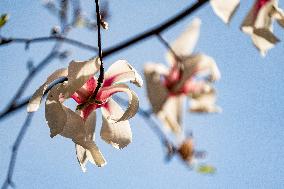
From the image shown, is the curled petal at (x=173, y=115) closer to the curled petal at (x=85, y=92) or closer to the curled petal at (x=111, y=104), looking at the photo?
the curled petal at (x=111, y=104)

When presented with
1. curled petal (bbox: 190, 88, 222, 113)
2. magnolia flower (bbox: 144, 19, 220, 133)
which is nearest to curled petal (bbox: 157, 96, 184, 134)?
magnolia flower (bbox: 144, 19, 220, 133)

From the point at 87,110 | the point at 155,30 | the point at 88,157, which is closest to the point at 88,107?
the point at 87,110

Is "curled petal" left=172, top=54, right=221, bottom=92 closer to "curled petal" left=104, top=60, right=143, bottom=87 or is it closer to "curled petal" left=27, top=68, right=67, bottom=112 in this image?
"curled petal" left=104, top=60, right=143, bottom=87

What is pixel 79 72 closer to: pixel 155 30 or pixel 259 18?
pixel 155 30

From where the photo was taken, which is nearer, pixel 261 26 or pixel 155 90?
pixel 155 90

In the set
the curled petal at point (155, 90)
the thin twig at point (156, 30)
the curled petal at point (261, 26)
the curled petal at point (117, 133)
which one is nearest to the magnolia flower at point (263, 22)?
the curled petal at point (261, 26)

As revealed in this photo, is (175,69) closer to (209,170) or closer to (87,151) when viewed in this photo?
(87,151)
